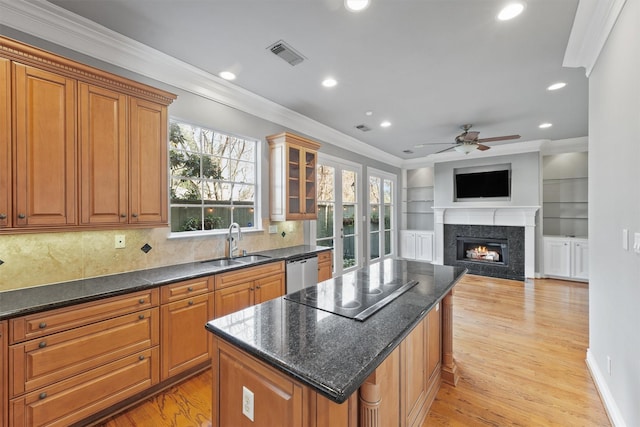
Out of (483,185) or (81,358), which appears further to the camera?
(483,185)

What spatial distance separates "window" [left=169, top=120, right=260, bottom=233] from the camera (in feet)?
9.62

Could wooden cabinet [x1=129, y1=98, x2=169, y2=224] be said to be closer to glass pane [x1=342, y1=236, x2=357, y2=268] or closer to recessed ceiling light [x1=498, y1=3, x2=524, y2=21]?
recessed ceiling light [x1=498, y1=3, x2=524, y2=21]

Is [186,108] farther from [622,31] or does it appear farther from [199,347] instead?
[622,31]

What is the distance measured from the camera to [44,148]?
1824 mm

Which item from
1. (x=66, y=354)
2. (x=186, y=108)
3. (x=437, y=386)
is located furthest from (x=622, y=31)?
(x=66, y=354)

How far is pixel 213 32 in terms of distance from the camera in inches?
89.4

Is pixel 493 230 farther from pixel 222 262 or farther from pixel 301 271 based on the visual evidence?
pixel 222 262

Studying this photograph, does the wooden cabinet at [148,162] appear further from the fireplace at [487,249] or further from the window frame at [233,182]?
the fireplace at [487,249]

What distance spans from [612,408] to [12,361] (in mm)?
3805

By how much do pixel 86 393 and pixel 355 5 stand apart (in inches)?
126

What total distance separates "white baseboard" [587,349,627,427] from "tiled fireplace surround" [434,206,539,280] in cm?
367

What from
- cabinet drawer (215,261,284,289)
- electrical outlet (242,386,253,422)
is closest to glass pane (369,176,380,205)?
cabinet drawer (215,261,284,289)

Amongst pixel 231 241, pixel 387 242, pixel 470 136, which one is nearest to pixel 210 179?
pixel 231 241

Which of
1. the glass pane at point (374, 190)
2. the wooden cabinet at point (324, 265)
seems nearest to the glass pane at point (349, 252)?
the glass pane at point (374, 190)
